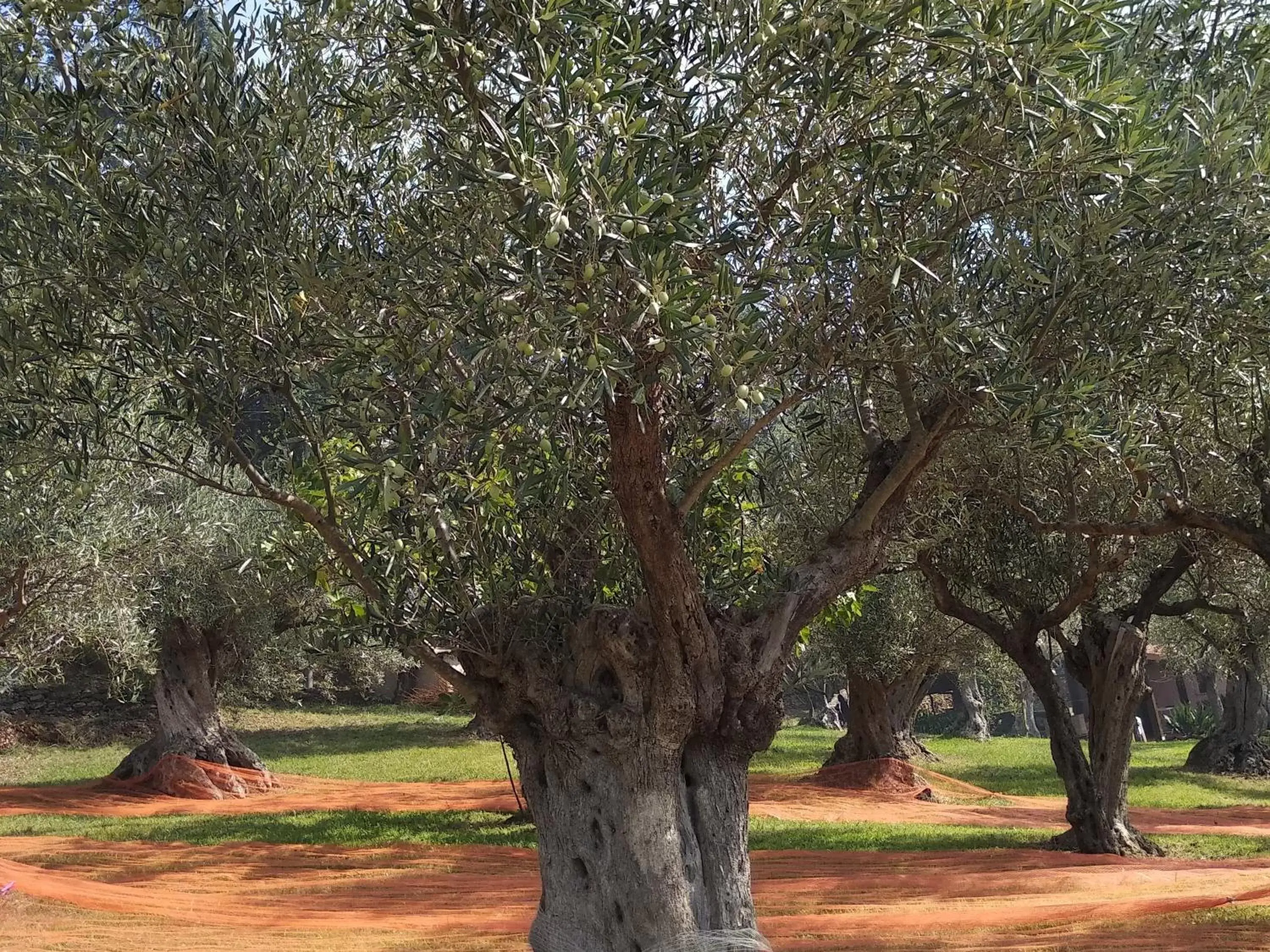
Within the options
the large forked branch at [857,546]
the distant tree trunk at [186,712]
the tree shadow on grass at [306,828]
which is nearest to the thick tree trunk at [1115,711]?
the tree shadow on grass at [306,828]

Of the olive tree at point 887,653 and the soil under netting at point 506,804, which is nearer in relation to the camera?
the soil under netting at point 506,804

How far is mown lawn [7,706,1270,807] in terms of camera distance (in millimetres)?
24141

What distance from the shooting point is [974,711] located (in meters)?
38.9

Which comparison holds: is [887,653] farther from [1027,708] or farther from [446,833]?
[1027,708]

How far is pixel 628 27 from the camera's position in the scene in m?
4.98

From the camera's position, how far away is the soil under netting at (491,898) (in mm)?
8859

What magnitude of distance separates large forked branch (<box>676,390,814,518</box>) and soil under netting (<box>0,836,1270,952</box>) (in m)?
4.02

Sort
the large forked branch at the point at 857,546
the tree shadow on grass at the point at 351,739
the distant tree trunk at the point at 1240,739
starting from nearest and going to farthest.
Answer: the large forked branch at the point at 857,546 → the distant tree trunk at the point at 1240,739 → the tree shadow on grass at the point at 351,739

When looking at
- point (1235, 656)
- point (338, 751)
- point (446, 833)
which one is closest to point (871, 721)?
point (1235, 656)

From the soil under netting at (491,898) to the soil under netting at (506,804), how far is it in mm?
3981

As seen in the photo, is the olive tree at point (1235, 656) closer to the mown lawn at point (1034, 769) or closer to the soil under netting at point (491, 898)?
the mown lawn at point (1034, 769)

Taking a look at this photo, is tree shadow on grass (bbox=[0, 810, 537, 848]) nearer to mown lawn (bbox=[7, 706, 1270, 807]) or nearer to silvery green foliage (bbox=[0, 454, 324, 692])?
silvery green foliage (bbox=[0, 454, 324, 692])

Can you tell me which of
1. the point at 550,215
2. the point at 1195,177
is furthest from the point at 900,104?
the point at 550,215

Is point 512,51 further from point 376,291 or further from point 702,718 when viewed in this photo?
point 702,718
